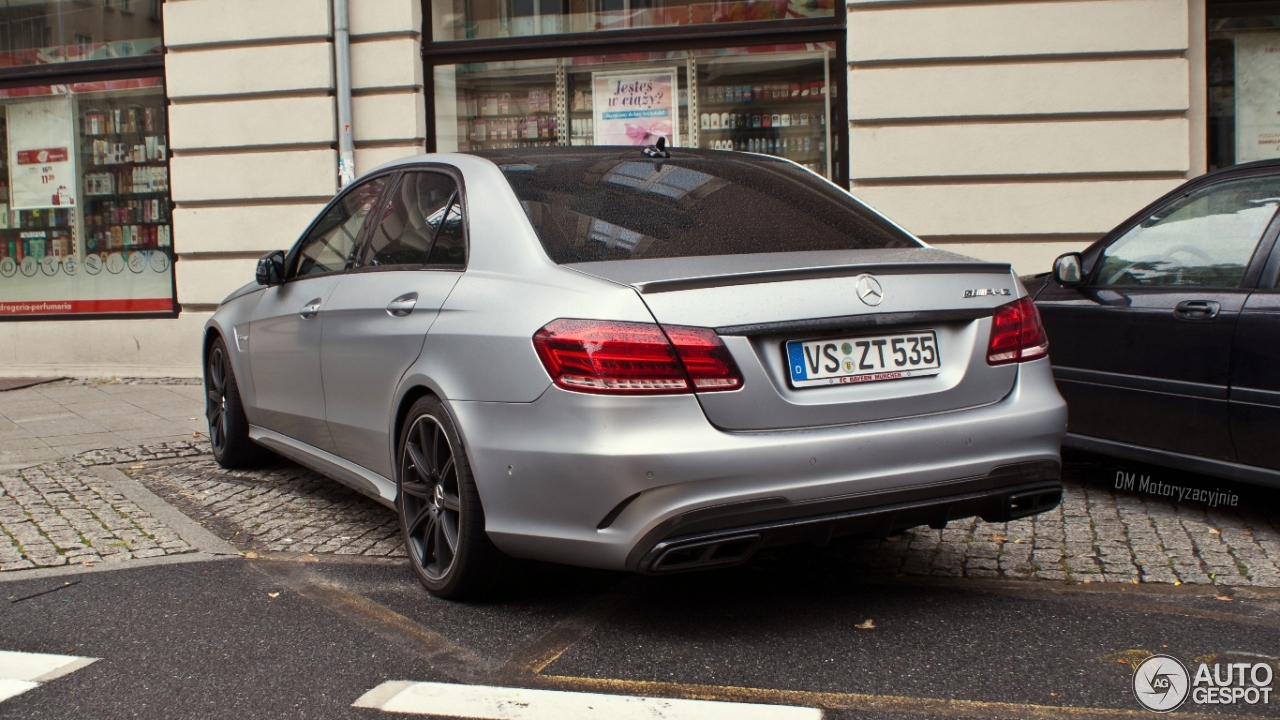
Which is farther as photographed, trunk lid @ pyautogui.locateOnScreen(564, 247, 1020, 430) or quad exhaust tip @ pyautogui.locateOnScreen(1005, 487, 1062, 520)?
quad exhaust tip @ pyautogui.locateOnScreen(1005, 487, 1062, 520)

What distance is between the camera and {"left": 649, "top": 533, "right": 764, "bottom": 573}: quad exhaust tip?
3359 mm

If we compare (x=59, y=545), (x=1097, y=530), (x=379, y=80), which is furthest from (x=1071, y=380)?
(x=379, y=80)

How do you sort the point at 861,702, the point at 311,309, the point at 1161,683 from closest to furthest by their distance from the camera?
1. the point at 861,702
2. the point at 1161,683
3. the point at 311,309

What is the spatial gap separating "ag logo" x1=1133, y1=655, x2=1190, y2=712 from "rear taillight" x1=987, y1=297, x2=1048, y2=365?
0.92 m

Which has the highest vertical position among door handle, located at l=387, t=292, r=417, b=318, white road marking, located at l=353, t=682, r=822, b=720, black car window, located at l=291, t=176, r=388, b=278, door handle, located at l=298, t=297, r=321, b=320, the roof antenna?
the roof antenna

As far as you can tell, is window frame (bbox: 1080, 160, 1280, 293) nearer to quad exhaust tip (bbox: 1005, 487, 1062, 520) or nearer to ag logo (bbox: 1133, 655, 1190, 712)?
quad exhaust tip (bbox: 1005, 487, 1062, 520)

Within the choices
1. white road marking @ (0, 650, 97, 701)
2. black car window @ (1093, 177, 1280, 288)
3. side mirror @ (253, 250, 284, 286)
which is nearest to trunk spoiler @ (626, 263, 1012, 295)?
black car window @ (1093, 177, 1280, 288)

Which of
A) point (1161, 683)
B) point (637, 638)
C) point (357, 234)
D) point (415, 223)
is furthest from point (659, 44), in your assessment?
point (1161, 683)

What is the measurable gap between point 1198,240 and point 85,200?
1023cm

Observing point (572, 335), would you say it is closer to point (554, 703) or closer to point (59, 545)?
point (554, 703)

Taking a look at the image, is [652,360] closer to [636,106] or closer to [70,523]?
[70,523]

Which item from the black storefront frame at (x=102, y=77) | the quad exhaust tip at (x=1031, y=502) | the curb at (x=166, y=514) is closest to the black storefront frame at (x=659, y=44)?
the black storefront frame at (x=102, y=77)

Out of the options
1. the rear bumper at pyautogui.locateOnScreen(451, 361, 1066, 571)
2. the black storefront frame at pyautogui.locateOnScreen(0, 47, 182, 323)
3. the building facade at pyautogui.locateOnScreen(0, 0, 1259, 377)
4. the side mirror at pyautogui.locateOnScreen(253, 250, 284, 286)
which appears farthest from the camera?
the black storefront frame at pyautogui.locateOnScreen(0, 47, 182, 323)

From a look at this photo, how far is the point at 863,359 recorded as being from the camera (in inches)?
140
